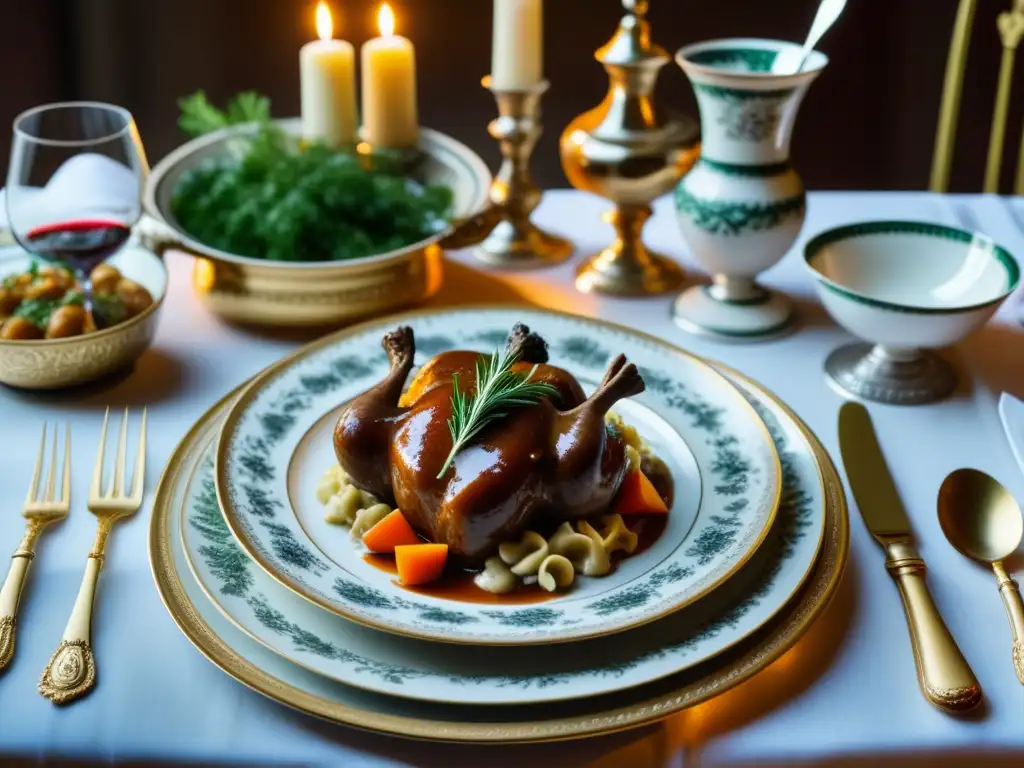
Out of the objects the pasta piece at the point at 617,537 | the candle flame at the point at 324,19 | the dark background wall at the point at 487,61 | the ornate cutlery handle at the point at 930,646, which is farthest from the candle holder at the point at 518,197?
the dark background wall at the point at 487,61

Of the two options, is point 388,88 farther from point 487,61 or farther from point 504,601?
point 487,61

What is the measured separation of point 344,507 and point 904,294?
85 cm

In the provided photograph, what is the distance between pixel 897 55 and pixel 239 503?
2.86 meters

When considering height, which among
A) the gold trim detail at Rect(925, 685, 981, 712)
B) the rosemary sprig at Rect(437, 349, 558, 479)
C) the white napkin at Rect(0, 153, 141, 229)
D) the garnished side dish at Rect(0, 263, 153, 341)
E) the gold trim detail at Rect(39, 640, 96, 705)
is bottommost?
the gold trim detail at Rect(39, 640, 96, 705)

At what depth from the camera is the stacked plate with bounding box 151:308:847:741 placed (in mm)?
806

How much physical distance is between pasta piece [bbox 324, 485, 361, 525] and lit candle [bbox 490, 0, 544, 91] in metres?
0.82

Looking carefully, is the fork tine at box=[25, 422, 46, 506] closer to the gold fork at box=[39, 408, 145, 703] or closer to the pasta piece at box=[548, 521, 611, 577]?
the gold fork at box=[39, 408, 145, 703]

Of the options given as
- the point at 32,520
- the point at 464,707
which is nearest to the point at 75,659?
the point at 32,520

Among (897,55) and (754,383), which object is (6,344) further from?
(897,55)

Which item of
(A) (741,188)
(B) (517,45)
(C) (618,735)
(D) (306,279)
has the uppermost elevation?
(B) (517,45)

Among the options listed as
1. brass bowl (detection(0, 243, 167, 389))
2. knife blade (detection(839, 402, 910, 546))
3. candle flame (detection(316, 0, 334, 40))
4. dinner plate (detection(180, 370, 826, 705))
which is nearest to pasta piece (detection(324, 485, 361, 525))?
dinner plate (detection(180, 370, 826, 705))

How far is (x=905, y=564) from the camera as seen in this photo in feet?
3.19

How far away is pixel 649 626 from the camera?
887mm

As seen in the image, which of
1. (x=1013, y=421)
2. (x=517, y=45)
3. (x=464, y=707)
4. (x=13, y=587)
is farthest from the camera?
(x=517, y=45)
